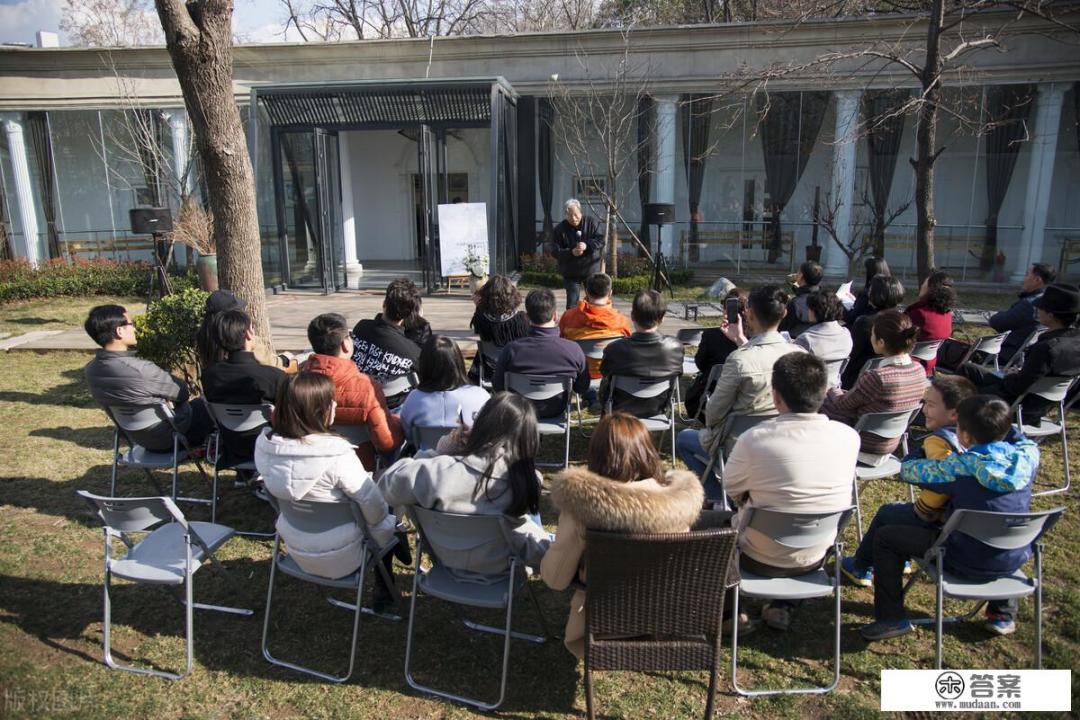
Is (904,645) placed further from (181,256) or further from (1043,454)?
(181,256)

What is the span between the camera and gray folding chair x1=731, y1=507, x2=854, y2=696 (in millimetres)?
2721

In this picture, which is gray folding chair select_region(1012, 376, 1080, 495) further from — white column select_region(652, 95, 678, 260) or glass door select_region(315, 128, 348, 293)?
glass door select_region(315, 128, 348, 293)

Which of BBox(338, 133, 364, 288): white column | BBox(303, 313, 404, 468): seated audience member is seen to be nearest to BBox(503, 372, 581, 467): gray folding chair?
BBox(303, 313, 404, 468): seated audience member

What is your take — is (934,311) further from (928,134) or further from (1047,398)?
(928,134)

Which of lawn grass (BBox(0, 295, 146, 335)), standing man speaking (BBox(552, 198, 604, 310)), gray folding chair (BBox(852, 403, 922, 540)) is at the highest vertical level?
standing man speaking (BBox(552, 198, 604, 310))

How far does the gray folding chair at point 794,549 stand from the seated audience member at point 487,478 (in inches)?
32.6

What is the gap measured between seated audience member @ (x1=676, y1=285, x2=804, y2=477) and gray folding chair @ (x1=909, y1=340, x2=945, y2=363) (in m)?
1.69

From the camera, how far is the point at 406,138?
17.2 m

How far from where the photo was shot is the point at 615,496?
2303 mm

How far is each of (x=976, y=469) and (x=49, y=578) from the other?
4.45m

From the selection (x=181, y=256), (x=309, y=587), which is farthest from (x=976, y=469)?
(x=181, y=256)

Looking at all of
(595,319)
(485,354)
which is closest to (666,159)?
(595,319)

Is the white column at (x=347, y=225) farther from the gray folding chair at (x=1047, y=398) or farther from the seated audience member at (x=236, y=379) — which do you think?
the gray folding chair at (x=1047, y=398)

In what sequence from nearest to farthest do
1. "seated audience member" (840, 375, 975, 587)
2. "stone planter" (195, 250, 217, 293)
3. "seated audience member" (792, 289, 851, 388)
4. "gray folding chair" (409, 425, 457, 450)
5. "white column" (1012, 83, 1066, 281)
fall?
"seated audience member" (840, 375, 975, 587), "gray folding chair" (409, 425, 457, 450), "seated audience member" (792, 289, 851, 388), "stone planter" (195, 250, 217, 293), "white column" (1012, 83, 1066, 281)
